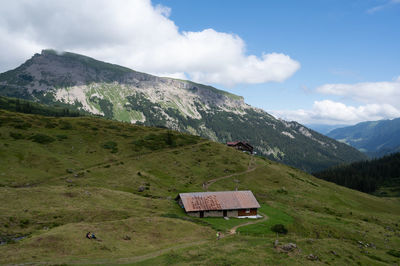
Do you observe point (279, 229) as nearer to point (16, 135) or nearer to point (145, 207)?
point (145, 207)

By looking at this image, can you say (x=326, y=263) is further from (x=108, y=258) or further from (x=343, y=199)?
(x=343, y=199)

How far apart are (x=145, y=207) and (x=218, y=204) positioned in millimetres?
19070

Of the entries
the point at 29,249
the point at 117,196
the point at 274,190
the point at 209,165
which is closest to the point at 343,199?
the point at 274,190

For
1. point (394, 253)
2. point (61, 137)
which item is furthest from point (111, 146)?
point (394, 253)

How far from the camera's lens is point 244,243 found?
42500mm

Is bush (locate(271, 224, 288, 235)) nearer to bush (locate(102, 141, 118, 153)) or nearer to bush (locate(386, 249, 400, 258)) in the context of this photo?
bush (locate(386, 249, 400, 258))

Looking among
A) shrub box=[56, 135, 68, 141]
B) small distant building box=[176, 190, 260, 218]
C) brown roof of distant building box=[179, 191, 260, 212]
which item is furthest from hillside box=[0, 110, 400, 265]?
brown roof of distant building box=[179, 191, 260, 212]

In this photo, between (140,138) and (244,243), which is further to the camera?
(140,138)

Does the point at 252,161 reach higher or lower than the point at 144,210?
higher

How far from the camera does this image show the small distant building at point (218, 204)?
63969 millimetres

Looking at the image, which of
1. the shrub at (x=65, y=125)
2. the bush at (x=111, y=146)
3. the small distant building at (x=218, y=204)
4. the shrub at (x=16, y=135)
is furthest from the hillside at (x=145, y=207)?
the small distant building at (x=218, y=204)

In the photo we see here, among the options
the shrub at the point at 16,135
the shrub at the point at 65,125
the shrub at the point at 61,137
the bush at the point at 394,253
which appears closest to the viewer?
the bush at the point at 394,253

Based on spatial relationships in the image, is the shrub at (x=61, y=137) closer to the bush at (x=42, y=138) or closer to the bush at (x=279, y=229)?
the bush at (x=42, y=138)

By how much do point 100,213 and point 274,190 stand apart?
6565cm
